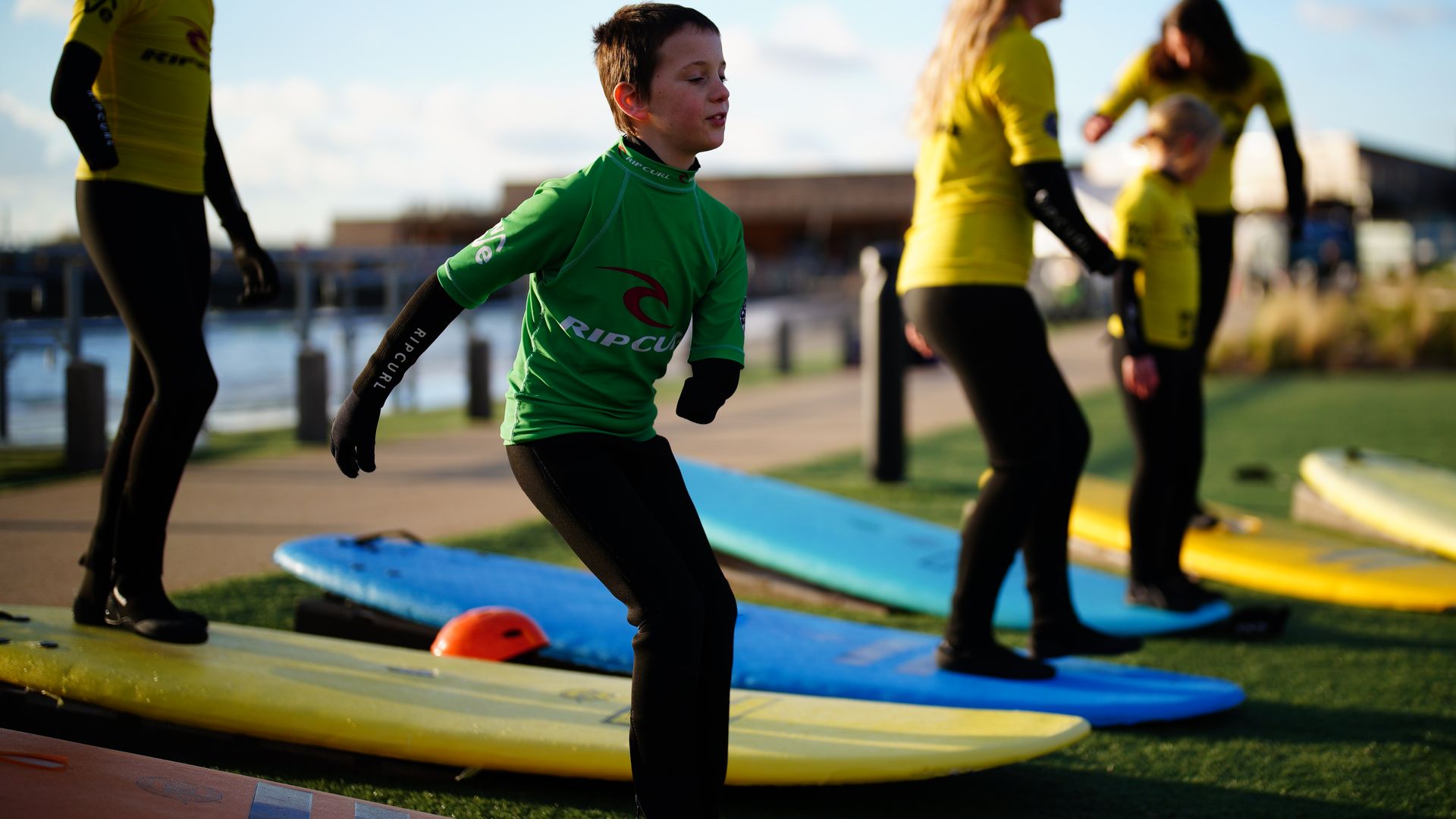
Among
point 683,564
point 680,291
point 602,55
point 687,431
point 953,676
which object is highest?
point 602,55

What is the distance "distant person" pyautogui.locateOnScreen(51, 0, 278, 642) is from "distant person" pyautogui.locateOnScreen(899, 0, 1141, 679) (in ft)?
5.94

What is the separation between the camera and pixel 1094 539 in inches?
207

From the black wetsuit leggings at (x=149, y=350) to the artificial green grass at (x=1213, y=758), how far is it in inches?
23.2

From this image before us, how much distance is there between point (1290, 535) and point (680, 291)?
3875mm

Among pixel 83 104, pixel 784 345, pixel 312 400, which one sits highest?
pixel 83 104

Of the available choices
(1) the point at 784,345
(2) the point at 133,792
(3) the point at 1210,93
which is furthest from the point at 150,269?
(1) the point at 784,345

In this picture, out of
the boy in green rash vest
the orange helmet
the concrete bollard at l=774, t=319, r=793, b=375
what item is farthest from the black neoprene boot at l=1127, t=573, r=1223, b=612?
the concrete bollard at l=774, t=319, r=793, b=375

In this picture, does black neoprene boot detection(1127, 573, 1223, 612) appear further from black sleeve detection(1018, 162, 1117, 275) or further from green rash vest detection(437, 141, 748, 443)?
green rash vest detection(437, 141, 748, 443)

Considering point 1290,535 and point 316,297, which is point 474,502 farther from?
point 316,297

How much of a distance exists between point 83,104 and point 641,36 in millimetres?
1365

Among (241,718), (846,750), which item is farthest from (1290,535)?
(241,718)

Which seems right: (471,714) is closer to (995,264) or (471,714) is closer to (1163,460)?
(995,264)

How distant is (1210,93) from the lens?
4480mm

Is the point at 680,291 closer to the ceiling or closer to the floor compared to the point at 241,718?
closer to the ceiling
